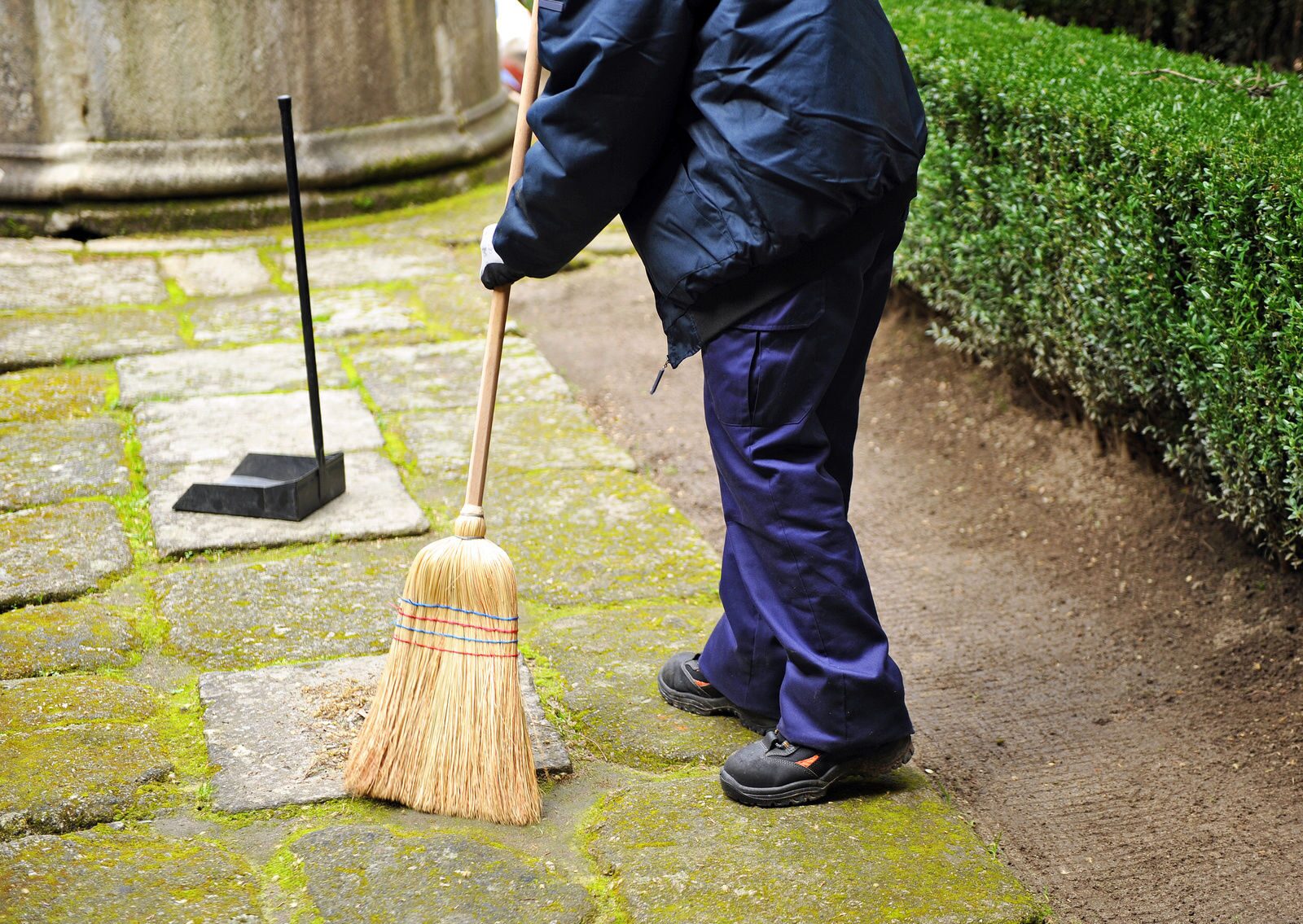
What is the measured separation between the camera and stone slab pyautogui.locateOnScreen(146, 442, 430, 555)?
3391 mm

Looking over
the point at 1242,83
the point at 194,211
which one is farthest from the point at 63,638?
the point at 194,211

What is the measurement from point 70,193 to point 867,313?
453cm

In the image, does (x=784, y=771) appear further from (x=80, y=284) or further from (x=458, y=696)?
(x=80, y=284)

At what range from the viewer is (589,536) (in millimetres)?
3498

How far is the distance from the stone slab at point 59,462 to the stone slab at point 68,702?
987 mm

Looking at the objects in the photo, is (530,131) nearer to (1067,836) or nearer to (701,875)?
(701,875)

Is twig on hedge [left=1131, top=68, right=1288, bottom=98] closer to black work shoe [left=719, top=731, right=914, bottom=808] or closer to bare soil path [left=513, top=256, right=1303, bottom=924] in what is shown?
bare soil path [left=513, top=256, right=1303, bottom=924]

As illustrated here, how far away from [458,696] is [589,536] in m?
1.18

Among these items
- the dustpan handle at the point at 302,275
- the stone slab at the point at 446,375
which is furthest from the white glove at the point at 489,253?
the stone slab at the point at 446,375

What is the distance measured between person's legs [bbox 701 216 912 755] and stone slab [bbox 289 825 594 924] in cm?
54

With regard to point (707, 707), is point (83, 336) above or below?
above

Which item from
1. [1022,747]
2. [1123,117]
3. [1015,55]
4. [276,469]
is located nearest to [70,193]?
[276,469]

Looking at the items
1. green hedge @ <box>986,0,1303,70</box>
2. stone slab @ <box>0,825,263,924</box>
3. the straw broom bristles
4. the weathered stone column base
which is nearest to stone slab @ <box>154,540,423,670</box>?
the straw broom bristles

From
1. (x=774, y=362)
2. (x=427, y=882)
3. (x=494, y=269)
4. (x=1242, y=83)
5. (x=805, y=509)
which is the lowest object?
(x=427, y=882)
